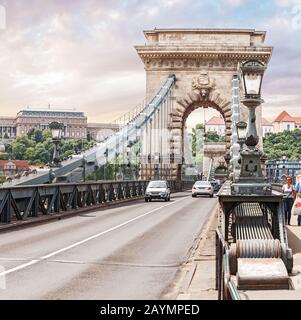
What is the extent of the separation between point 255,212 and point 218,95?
182 feet

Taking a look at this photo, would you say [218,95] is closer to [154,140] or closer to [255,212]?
[154,140]

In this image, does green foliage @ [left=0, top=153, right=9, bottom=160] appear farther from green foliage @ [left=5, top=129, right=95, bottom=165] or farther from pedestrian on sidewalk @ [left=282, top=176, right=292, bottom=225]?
pedestrian on sidewalk @ [left=282, top=176, right=292, bottom=225]

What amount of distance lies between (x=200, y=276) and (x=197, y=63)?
58.0 meters

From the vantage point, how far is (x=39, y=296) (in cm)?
919

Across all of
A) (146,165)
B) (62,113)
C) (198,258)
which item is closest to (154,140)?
(146,165)

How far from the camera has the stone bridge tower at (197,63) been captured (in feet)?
220

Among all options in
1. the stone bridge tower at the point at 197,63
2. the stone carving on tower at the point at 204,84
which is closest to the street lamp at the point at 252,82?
the stone bridge tower at the point at 197,63

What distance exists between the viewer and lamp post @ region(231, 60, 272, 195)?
1132cm

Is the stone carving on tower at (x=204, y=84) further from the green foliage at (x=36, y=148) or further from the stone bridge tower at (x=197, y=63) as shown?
the green foliage at (x=36, y=148)

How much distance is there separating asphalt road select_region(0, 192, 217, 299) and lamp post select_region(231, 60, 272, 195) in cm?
214

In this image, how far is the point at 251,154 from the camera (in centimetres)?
1149

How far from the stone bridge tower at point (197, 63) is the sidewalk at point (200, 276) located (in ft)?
171

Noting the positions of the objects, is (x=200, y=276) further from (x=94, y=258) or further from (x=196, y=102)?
(x=196, y=102)

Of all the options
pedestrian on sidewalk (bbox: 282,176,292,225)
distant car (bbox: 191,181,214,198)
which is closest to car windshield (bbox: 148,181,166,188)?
distant car (bbox: 191,181,214,198)
